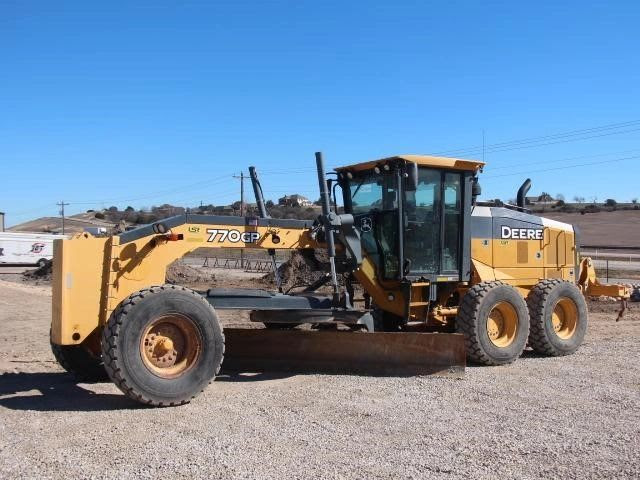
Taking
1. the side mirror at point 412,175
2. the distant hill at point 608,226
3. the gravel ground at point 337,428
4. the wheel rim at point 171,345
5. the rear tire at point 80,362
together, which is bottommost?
the gravel ground at point 337,428

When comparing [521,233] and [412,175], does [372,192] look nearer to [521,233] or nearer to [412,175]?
[412,175]

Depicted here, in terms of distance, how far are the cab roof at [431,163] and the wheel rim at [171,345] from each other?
362 cm

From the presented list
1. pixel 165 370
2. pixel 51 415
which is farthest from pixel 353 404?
pixel 51 415

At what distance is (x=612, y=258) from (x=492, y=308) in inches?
1265

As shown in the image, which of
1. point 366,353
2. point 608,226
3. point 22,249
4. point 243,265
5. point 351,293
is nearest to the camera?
point 366,353

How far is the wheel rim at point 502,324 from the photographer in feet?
30.7

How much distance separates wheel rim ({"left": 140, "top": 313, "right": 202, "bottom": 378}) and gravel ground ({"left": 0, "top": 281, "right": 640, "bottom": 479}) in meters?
0.39

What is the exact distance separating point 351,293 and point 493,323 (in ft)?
6.39

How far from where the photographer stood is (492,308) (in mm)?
9195

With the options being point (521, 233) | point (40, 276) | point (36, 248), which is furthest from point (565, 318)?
point (36, 248)

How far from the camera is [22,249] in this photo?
45.9m

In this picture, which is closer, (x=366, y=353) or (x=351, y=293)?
(x=366, y=353)

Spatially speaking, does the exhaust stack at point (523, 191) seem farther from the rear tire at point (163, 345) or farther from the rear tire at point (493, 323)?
the rear tire at point (163, 345)

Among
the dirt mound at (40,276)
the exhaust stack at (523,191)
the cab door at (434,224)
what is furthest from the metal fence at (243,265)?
the cab door at (434,224)
